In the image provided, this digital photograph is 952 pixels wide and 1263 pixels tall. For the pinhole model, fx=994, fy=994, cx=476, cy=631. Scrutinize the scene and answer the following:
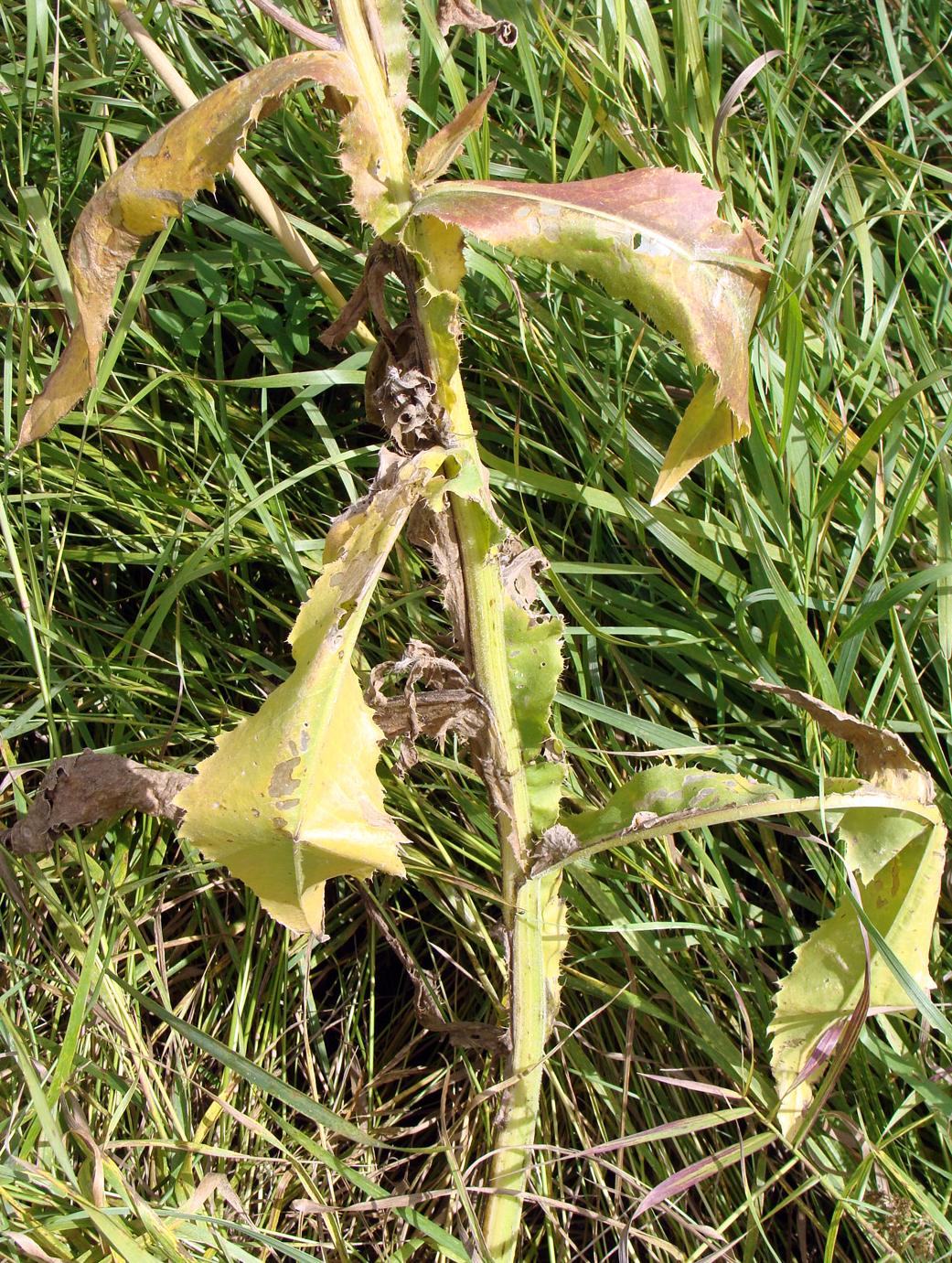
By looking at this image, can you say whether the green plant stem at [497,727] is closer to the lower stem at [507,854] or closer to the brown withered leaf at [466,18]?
the lower stem at [507,854]

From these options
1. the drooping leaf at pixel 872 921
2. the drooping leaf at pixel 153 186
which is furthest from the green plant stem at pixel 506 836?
the drooping leaf at pixel 872 921

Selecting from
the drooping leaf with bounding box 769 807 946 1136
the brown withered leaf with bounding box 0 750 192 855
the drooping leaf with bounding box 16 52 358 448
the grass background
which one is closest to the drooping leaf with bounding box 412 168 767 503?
the drooping leaf with bounding box 16 52 358 448

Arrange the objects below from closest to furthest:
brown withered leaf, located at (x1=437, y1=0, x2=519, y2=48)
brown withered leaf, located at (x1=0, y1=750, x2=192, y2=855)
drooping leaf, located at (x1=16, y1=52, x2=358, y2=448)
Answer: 1. drooping leaf, located at (x1=16, y1=52, x2=358, y2=448)
2. brown withered leaf, located at (x1=437, y1=0, x2=519, y2=48)
3. brown withered leaf, located at (x1=0, y1=750, x2=192, y2=855)

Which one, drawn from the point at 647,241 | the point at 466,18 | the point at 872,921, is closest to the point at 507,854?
the point at 872,921

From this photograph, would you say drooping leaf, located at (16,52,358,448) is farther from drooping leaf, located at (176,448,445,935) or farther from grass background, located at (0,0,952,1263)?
grass background, located at (0,0,952,1263)

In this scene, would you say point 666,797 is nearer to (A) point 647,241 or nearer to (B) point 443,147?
(A) point 647,241
